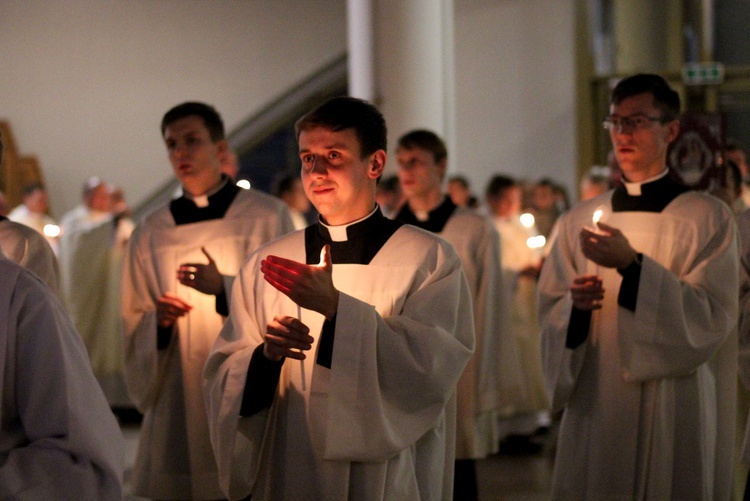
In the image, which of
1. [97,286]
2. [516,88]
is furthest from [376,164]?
[516,88]

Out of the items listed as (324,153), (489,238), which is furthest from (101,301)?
(324,153)

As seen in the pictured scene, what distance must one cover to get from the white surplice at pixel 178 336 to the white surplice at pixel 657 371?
150 cm

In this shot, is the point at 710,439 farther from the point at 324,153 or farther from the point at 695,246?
the point at 324,153

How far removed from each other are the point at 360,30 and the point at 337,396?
21.5 ft

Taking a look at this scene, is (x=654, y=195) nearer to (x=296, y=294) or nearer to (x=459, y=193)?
(x=296, y=294)

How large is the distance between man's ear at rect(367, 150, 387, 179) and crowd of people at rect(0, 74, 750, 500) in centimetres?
1

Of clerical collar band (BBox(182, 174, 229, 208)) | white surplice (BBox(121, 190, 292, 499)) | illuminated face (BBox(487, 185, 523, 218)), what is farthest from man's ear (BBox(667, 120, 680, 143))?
illuminated face (BBox(487, 185, 523, 218))

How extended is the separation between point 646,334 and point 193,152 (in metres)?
2.24

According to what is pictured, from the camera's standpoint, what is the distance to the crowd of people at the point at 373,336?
2691mm

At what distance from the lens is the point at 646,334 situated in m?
4.18

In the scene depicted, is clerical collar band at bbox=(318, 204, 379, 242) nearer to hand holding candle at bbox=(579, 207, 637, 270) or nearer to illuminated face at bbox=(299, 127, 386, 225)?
illuminated face at bbox=(299, 127, 386, 225)

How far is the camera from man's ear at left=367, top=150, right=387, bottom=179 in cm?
354

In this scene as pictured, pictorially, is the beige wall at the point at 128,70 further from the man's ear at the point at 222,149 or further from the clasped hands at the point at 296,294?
the clasped hands at the point at 296,294

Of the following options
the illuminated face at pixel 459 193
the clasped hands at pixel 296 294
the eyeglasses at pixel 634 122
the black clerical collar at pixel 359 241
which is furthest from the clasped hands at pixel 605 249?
the illuminated face at pixel 459 193
